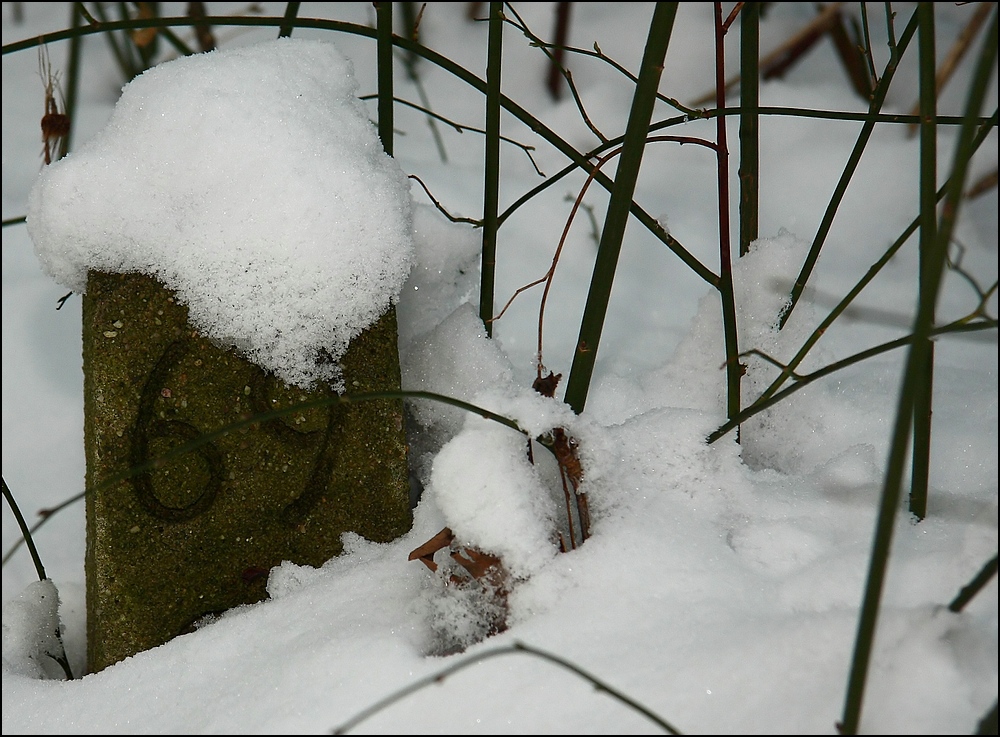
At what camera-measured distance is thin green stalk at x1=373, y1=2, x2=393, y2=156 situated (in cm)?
72

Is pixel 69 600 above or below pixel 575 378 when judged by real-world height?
below

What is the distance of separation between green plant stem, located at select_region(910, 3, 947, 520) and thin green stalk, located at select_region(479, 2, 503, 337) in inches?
11.6

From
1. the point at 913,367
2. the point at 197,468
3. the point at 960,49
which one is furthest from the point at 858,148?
the point at 960,49

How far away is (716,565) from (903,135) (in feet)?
3.88

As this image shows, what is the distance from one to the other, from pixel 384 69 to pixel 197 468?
39 centimetres

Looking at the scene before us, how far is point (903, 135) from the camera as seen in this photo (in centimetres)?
146

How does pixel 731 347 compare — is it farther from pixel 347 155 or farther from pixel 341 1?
pixel 341 1

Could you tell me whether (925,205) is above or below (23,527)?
above

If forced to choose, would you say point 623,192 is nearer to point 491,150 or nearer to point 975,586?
point 491,150

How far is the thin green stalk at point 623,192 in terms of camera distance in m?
0.52

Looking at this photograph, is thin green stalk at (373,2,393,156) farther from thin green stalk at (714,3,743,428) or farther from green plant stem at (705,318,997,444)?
green plant stem at (705,318,997,444)

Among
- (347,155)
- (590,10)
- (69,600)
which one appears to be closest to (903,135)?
(590,10)

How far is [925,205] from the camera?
545 mm

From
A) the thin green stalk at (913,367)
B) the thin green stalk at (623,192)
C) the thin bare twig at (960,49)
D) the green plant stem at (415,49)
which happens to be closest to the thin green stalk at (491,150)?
the green plant stem at (415,49)
